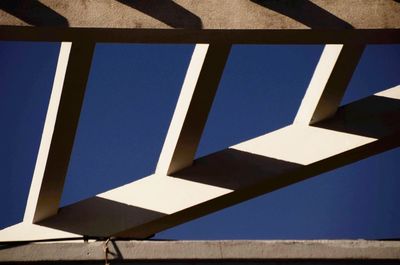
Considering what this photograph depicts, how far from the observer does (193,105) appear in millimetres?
7949

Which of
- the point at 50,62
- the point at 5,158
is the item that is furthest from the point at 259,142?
the point at 5,158

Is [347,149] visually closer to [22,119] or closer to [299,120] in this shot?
[299,120]

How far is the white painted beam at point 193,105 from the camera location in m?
7.52

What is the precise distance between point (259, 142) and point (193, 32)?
2856 millimetres

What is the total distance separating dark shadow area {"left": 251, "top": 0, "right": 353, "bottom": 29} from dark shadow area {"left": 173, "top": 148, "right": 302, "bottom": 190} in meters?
2.57

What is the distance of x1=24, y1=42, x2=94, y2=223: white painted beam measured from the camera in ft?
23.5

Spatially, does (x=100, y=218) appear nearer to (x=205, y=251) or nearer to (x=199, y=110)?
(x=199, y=110)

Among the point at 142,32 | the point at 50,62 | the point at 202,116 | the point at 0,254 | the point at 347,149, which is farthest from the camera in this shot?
the point at 50,62

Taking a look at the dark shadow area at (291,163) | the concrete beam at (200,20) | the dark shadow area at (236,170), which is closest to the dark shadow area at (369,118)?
the dark shadow area at (291,163)

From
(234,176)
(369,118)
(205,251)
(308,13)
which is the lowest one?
(205,251)

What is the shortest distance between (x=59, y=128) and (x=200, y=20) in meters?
2.17

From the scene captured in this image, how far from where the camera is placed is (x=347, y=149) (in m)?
8.66

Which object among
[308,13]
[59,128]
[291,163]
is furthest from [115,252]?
[291,163]

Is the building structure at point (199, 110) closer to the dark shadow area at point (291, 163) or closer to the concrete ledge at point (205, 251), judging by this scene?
the dark shadow area at point (291, 163)
